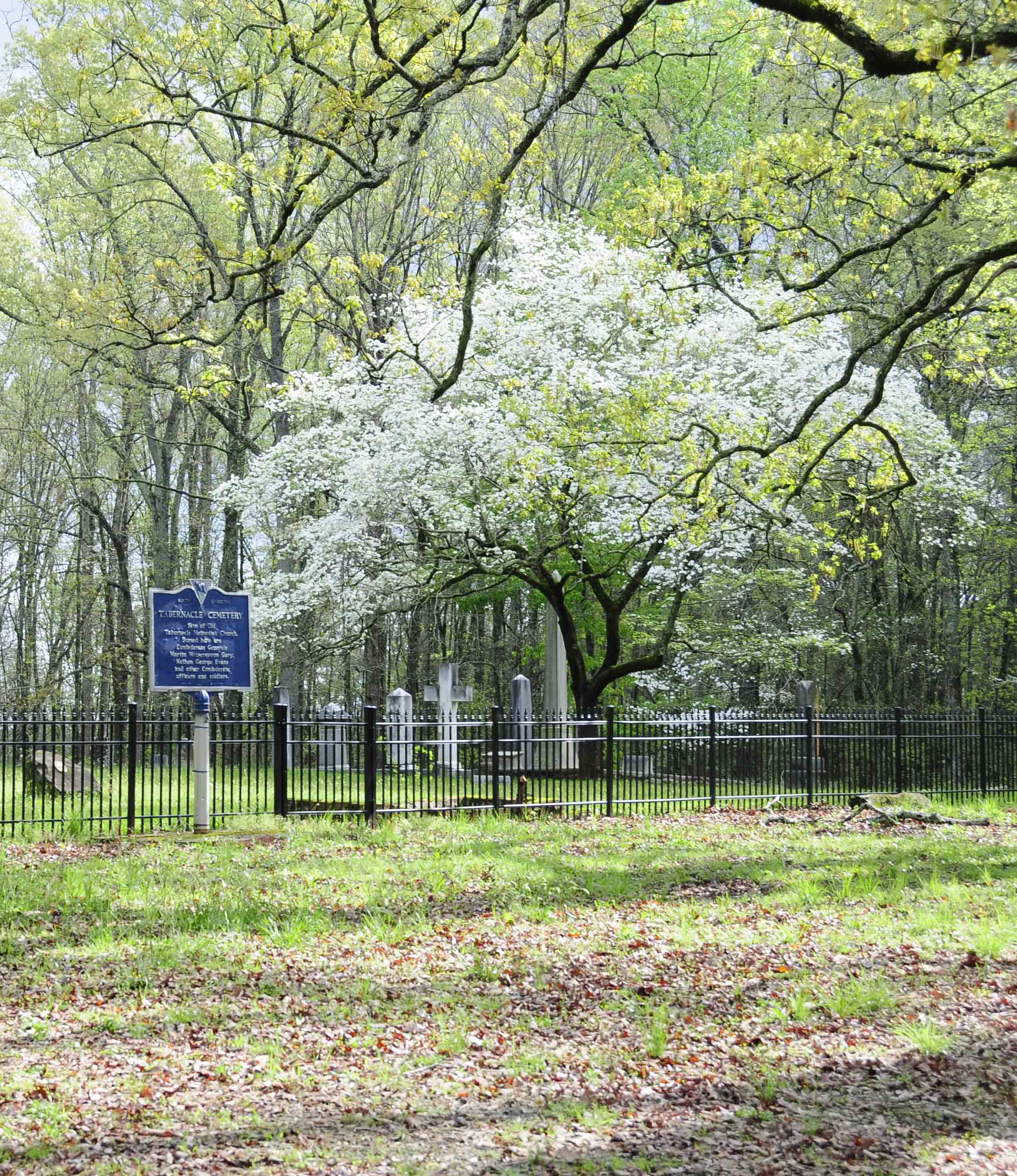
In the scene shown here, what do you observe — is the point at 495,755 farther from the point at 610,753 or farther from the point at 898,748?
the point at 898,748

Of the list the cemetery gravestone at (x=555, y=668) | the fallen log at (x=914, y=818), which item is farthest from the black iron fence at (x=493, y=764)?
the fallen log at (x=914, y=818)

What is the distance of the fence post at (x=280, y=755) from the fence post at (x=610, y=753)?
4.27 meters

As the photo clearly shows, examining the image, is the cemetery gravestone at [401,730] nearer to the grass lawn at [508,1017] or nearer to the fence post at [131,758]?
the fence post at [131,758]

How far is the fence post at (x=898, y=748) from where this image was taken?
1853 cm

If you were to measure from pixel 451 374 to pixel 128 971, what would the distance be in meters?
Answer: 5.52

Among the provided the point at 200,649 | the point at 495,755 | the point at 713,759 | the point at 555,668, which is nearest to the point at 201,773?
the point at 200,649

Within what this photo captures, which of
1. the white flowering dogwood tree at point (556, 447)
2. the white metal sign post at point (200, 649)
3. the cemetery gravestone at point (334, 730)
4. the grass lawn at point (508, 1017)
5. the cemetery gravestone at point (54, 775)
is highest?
the white flowering dogwood tree at point (556, 447)

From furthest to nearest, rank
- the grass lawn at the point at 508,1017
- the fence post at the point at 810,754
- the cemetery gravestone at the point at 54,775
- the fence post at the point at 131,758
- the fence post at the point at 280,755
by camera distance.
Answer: the fence post at the point at 810,754 < the cemetery gravestone at the point at 54,775 < the fence post at the point at 280,755 < the fence post at the point at 131,758 < the grass lawn at the point at 508,1017

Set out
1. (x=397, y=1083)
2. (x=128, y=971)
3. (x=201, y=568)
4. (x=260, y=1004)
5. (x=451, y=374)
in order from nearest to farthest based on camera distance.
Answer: (x=397, y=1083)
(x=260, y=1004)
(x=128, y=971)
(x=451, y=374)
(x=201, y=568)

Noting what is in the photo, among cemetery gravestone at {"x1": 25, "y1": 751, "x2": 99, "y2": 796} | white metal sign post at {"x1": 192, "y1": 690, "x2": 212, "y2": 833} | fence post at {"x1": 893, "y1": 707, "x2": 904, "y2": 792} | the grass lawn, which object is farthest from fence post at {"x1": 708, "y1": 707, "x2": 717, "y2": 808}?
cemetery gravestone at {"x1": 25, "y1": 751, "x2": 99, "y2": 796}

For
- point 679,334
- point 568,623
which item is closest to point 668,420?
point 679,334

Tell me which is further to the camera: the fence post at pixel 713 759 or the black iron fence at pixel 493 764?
the fence post at pixel 713 759

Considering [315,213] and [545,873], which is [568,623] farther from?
[315,213]

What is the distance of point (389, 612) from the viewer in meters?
22.5
